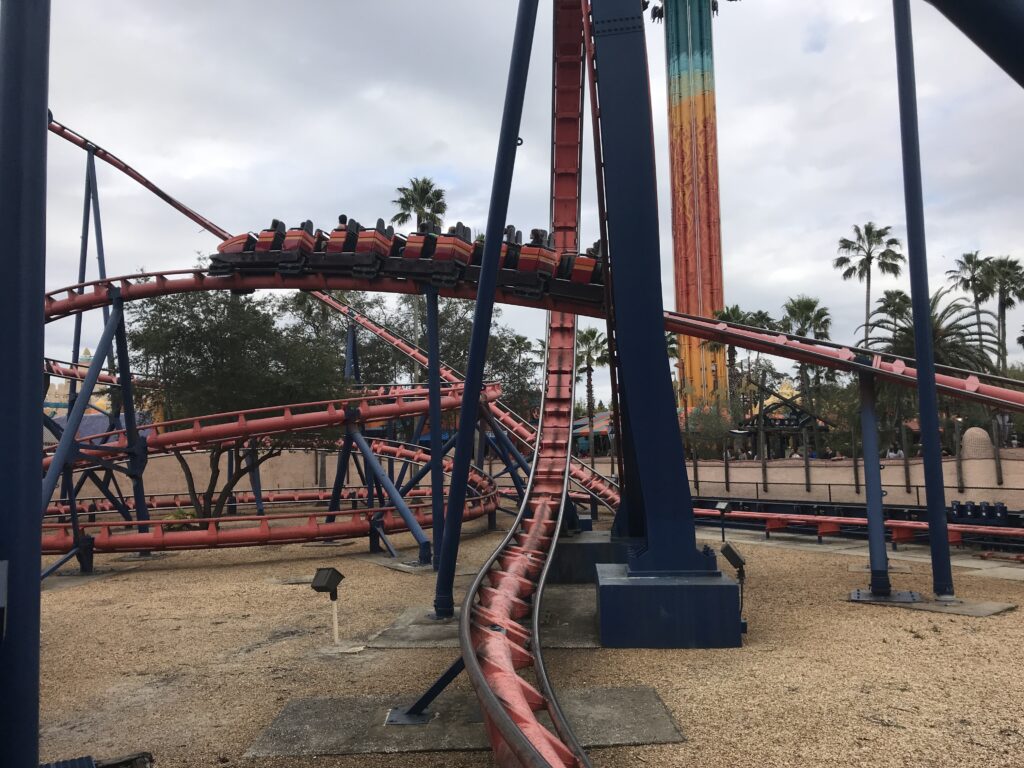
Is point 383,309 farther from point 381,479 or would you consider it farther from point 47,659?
point 47,659

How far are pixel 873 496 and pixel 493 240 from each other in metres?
6.76

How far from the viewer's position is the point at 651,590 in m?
8.47

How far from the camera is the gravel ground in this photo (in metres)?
5.46

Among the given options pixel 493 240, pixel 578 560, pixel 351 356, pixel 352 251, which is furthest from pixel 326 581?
pixel 351 356

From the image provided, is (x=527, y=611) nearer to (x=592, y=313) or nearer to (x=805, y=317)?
(x=592, y=313)

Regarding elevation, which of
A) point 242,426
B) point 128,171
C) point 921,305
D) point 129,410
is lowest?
point 242,426

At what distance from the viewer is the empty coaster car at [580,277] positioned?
14.0 meters

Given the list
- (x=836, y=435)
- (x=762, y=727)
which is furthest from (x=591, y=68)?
(x=836, y=435)

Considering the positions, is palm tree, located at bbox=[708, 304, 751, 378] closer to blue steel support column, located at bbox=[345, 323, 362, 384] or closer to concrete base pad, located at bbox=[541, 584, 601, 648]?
blue steel support column, located at bbox=[345, 323, 362, 384]

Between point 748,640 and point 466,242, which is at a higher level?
point 466,242

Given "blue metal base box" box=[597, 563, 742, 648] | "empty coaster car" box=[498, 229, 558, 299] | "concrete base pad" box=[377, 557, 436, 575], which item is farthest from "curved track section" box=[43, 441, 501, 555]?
"blue metal base box" box=[597, 563, 742, 648]

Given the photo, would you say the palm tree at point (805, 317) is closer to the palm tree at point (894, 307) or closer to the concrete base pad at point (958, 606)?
the palm tree at point (894, 307)

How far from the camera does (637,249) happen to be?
9.06 m

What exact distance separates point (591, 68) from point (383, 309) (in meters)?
39.6
